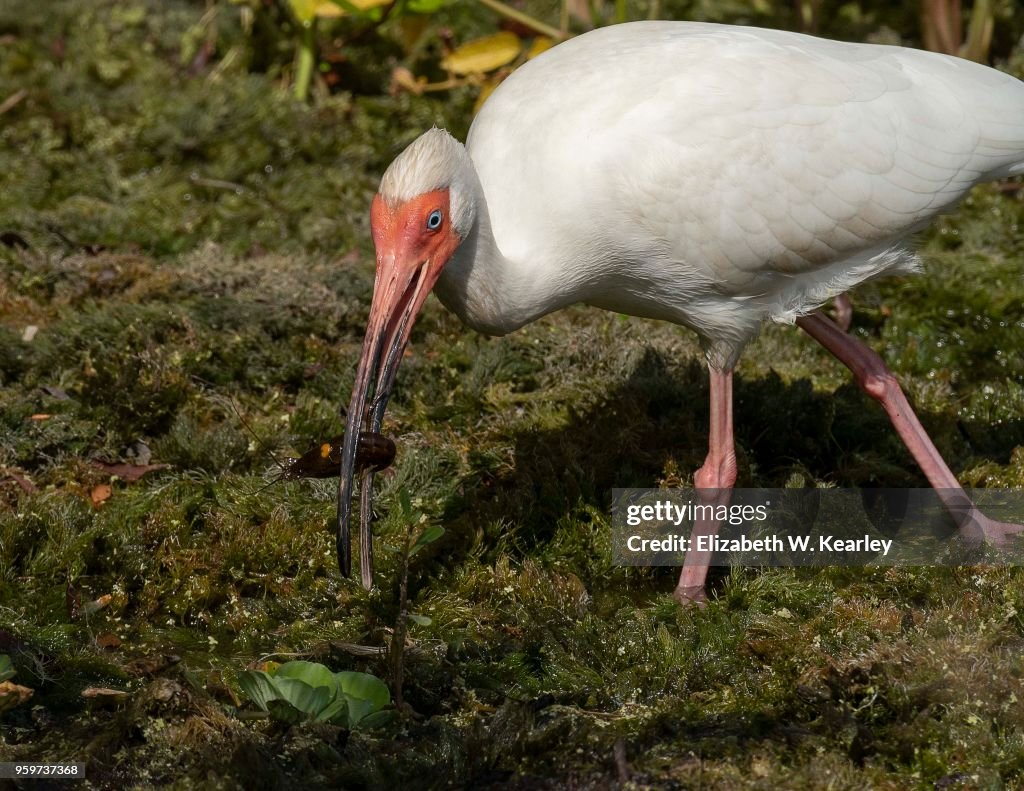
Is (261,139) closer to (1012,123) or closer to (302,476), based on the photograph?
(302,476)

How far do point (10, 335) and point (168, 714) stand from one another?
3.06 metres

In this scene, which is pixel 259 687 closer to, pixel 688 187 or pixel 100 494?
pixel 100 494

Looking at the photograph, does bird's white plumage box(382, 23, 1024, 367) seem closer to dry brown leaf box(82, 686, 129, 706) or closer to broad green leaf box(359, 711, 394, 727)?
broad green leaf box(359, 711, 394, 727)

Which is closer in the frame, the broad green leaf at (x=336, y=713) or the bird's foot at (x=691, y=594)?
the broad green leaf at (x=336, y=713)

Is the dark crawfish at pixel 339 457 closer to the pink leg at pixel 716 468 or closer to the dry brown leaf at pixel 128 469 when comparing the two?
the dry brown leaf at pixel 128 469

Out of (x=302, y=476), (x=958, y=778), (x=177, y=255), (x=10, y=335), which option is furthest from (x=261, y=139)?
(x=958, y=778)

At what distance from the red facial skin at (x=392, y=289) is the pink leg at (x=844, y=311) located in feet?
10.4

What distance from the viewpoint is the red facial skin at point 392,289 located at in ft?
14.7

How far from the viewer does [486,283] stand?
4.81 m

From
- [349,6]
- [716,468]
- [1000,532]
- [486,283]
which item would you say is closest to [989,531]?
[1000,532]

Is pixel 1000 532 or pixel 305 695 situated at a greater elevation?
pixel 305 695

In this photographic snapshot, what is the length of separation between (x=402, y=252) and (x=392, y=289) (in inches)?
5.3

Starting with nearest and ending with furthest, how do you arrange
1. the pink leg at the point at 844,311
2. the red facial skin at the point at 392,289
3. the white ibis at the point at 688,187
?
the red facial skin at the point at 392,289, the white ibis at the point at 688,187, the pink leg at the point at 844,311

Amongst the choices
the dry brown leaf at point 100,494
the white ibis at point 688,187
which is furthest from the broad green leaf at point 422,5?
the dry brown leaf at point 100,494
